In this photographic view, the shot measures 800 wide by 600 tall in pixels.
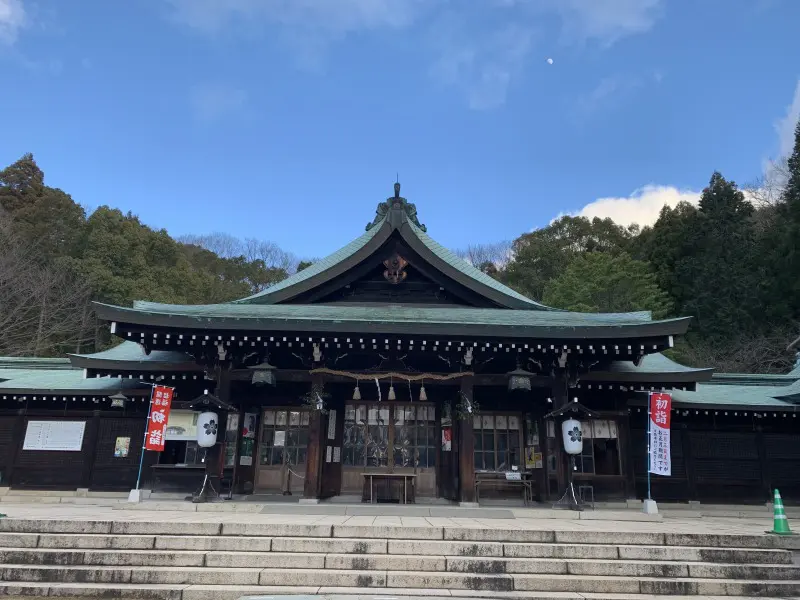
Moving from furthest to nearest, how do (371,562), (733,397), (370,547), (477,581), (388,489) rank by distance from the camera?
(733,397)
(388,489)
(370,547)
(371,562)
(477,581)

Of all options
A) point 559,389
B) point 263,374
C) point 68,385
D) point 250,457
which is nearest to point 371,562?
point 263,374

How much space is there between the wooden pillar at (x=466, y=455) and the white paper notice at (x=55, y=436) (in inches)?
431

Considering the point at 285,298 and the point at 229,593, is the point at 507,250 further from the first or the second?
the point at 229,593

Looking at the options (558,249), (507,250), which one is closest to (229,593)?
(558,249)

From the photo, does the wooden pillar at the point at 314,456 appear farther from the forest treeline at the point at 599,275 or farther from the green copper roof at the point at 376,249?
the forest treeline at the point at 599,275

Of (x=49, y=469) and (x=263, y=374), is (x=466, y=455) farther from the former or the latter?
(x=49, y=469)

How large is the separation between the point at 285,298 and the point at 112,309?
4.38 meters

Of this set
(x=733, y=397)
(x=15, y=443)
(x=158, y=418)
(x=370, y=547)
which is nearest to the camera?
(x=370, y=547)

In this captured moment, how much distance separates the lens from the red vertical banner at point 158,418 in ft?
39.8

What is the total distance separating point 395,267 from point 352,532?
8.16 m

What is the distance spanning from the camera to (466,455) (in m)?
12.4

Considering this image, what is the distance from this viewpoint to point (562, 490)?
1250 cm

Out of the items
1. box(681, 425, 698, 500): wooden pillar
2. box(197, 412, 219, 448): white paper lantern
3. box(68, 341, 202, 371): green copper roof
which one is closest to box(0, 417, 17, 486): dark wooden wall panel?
box(68, 341, 202, 371): green copper roof

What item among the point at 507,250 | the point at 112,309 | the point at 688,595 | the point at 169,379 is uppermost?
the point at 507,250
